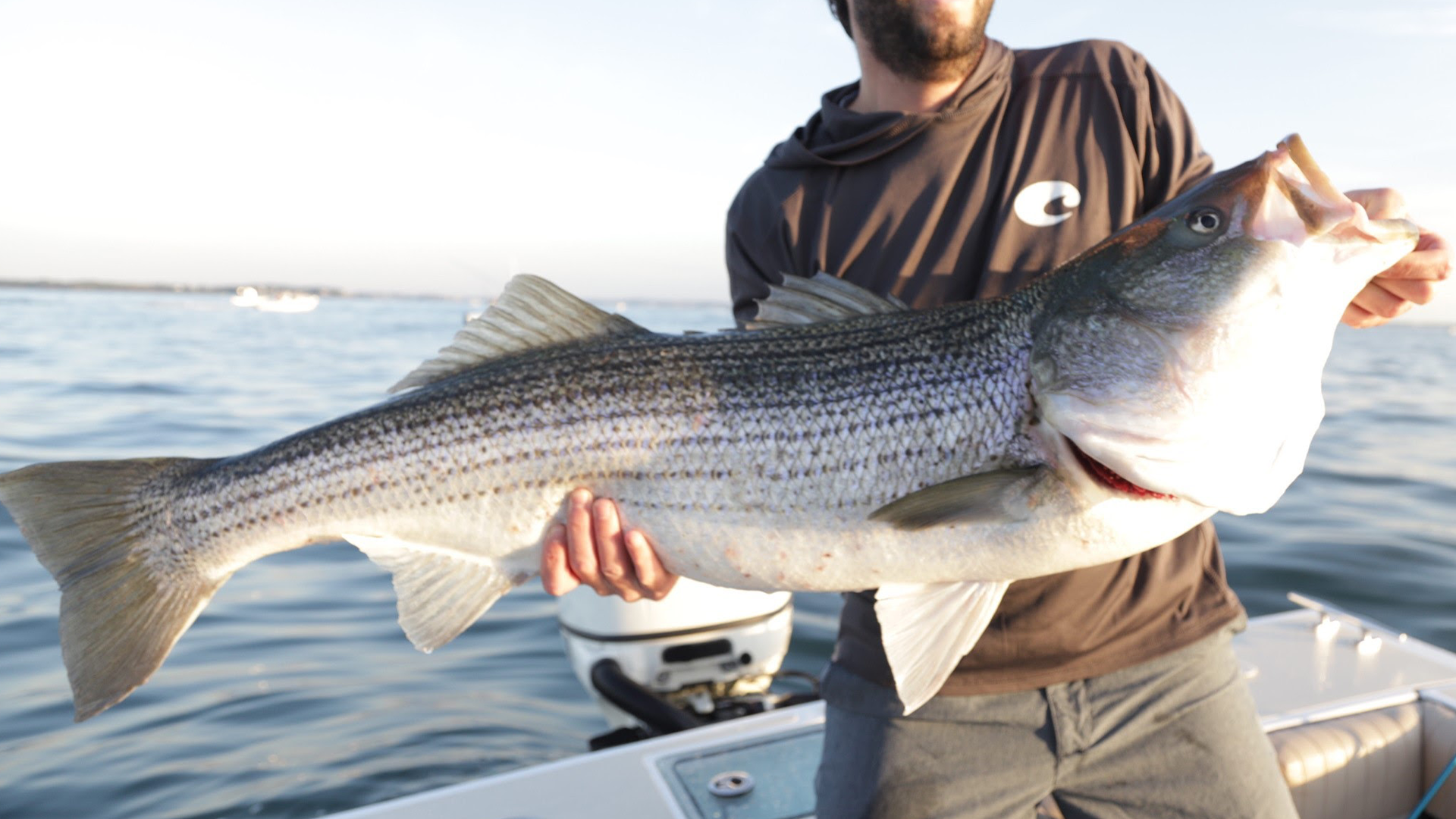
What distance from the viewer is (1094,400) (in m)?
2.28

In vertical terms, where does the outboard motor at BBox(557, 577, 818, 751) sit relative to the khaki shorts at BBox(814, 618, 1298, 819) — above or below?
below

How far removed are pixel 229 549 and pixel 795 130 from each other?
242 centimetres

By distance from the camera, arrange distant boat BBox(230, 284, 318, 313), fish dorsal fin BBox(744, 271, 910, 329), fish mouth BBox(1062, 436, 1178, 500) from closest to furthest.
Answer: fish mouth BBox(1062, 436, 1178, 500) < fish dorsal fin BBox(744, 271, 910, 329) < distant boat BBox(230, 284, 318, 313)

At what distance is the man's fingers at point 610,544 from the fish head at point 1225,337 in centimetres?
121

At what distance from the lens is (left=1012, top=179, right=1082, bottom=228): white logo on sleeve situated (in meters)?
3.05

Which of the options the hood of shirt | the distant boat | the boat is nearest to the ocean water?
the boat

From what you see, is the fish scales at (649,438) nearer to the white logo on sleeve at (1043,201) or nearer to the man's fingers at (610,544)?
the man's fingers at (610,544)

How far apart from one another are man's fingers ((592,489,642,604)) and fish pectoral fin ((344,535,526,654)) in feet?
1.04

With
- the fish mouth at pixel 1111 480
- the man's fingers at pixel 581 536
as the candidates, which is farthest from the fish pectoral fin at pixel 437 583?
the fish mouth at pixel 1111 480

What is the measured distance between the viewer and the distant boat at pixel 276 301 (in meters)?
95.7

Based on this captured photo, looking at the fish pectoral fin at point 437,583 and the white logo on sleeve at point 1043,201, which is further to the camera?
the white logo on sleeve at point 1043,201

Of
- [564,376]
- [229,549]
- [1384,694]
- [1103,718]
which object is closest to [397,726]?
[229,549]

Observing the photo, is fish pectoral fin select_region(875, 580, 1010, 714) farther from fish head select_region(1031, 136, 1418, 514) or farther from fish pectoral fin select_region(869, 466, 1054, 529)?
fish head select_region(1031, 136, 1418, 514)

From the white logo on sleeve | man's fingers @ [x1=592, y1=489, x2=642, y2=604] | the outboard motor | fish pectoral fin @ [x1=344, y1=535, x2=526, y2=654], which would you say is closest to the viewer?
man's fingers @ [x1=592, y1=489, x2=642, y2=604]
